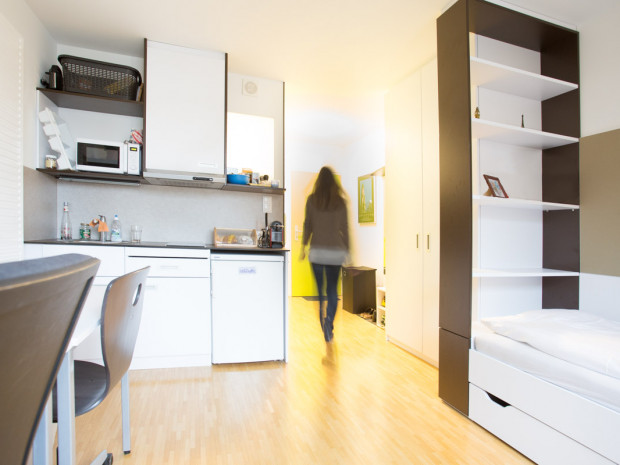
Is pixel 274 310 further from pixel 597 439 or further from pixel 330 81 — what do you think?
pixel 330 81

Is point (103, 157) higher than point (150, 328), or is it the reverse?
point (103, 157)

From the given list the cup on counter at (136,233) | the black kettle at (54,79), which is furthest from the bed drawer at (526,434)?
the black kettle at (54,79)

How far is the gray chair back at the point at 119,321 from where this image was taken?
1.07 meters

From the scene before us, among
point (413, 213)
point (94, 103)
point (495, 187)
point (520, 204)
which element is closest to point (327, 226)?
point (413, 213)

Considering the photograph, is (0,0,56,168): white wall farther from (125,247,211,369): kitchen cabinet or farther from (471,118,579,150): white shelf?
(471,118,579,150): white shelf

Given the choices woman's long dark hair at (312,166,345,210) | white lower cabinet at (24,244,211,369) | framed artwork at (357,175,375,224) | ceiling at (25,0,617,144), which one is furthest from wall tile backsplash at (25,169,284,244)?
ceiling at (25,0,617,144)

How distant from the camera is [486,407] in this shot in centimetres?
177

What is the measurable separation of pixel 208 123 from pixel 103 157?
0.89 meters

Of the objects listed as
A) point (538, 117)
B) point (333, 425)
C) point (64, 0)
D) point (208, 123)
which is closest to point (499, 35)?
point (538, 117)

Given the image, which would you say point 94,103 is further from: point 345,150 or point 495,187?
point 495,187

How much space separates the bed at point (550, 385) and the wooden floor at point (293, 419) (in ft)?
0.53

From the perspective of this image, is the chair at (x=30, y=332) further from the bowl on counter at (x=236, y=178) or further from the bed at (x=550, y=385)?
the bowl on counter at (x=236, y=178)

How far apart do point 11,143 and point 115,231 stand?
929 millimetres

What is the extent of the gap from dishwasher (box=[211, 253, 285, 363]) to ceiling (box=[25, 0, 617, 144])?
1.78 meters
